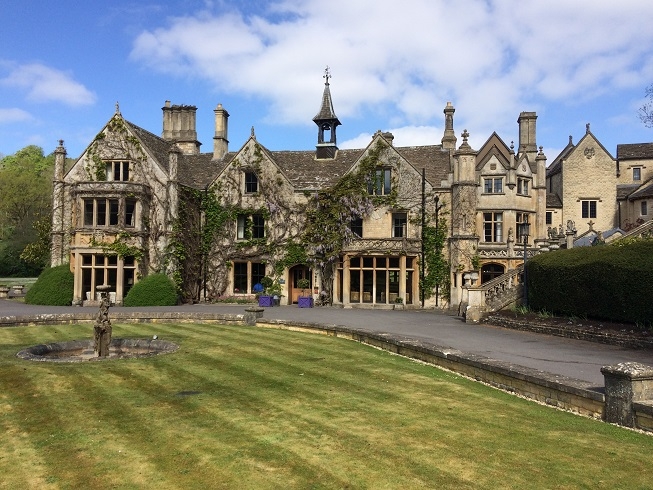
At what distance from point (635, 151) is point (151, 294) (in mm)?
42714

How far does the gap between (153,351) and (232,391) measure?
602cm

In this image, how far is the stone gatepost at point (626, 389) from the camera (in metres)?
7.79

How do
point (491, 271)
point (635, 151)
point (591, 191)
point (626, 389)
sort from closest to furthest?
point (626, 389) < point (491, 271) < point (591, 191) < point (635, 151)

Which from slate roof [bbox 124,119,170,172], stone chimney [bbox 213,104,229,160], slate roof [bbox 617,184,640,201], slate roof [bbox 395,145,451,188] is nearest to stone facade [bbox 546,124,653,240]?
slate roof [bbox 617,184,640,201]

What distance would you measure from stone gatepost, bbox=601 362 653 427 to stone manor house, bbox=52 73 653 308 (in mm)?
22462

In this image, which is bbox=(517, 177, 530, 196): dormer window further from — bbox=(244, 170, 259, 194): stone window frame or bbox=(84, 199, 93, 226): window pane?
bbox=(84, 199, 93, 226): window pane

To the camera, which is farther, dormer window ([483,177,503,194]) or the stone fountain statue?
dormer window ([483,177,503,194])

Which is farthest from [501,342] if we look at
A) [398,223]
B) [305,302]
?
[398,223]

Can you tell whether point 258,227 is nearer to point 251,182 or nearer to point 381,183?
point 251,182

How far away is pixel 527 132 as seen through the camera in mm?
39375

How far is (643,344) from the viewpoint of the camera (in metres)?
15.1

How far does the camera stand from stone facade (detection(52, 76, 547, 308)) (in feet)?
102

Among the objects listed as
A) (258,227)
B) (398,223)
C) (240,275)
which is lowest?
(240,275)

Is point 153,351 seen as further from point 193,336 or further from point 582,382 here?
point 582,382
